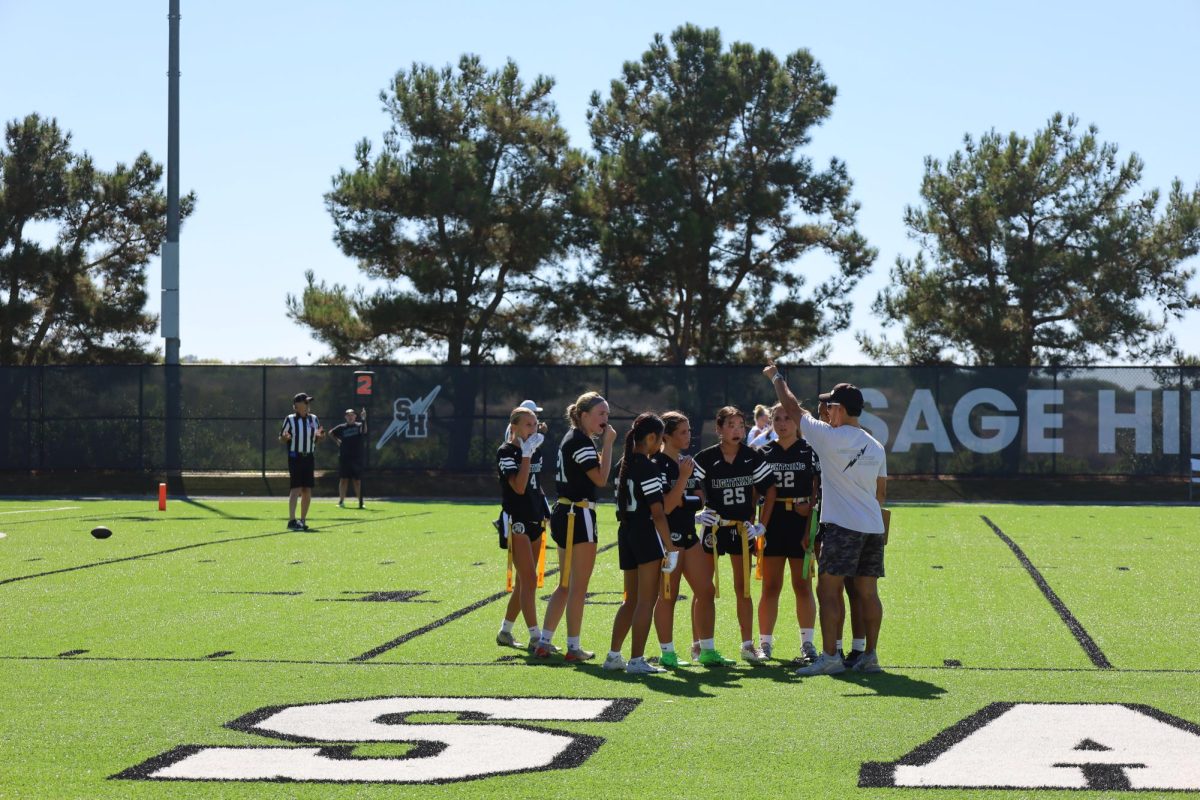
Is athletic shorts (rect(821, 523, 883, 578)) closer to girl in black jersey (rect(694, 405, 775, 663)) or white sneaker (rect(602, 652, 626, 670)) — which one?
girl in black jersey (rect(694, 405, 775, 663))

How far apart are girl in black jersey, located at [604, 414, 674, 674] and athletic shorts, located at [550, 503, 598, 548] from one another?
1.08 feet

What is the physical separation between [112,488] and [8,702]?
23622mm

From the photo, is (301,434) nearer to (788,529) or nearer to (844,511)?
(788,529)

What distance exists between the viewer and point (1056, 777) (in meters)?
5.99

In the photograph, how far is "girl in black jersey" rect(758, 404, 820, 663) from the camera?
927cm

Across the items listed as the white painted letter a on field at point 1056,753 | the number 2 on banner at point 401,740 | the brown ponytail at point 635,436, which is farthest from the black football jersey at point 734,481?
the white painted letter a on field at point 1056,753

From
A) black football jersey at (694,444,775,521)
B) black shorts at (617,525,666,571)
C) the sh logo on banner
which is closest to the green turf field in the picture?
black shorts at (617,525,666,571)

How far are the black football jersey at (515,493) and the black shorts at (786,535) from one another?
1.50 metres

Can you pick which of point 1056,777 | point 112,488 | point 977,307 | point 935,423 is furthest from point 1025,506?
point 1056,777

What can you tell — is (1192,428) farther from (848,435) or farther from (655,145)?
(848,435)

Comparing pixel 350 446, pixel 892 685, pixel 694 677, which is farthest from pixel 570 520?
pixel 350 446

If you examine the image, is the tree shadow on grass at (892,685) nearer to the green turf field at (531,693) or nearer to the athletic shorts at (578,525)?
the green turf field at (531,693)

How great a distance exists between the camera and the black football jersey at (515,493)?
9.34m

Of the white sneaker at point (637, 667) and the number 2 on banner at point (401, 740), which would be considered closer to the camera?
the number 2 on banner at point (401, 740)
